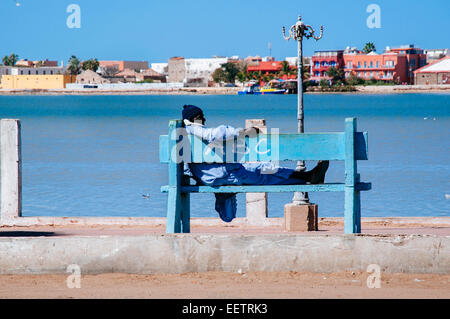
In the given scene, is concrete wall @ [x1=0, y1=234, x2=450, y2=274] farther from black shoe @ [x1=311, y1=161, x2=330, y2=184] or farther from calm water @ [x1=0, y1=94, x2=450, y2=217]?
calm water @ [x1=0, y1=94, x2=450, y2=217]

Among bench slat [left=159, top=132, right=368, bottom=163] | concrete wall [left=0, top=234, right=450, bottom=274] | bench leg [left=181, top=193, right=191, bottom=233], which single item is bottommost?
concrete wall [left=0, top=234, right=450, bottom=274]

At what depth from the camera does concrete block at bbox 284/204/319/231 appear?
10.6 metres

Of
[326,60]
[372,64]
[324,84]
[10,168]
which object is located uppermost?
[326,60]

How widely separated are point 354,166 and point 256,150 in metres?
0.87

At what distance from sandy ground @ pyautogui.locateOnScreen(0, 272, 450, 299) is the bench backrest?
3.60 ft

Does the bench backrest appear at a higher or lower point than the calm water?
higher

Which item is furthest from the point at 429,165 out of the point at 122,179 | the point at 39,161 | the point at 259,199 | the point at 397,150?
the point at 259,199

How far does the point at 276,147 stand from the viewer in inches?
303

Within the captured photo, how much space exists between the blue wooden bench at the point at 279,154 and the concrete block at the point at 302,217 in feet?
8.77

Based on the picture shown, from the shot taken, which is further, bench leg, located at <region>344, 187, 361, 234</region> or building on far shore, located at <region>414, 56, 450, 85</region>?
building on far shore, located at <region>414, 56, 450, 85</region>

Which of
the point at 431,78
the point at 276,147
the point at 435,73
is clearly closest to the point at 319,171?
the point at 276,147

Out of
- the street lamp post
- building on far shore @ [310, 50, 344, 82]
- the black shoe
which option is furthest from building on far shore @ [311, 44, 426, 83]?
the black shoe

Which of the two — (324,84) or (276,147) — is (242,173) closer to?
(276,147)

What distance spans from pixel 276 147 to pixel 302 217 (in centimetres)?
305
